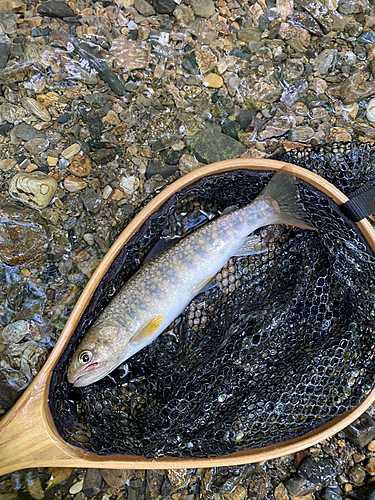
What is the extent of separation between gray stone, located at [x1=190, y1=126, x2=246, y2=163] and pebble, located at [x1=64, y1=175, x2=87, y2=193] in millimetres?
954

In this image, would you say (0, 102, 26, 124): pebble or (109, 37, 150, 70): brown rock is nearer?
(0, 102, 26, 124): pebble

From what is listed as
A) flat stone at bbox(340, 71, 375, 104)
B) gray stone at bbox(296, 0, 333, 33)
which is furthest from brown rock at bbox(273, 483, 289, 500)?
gray stone at bbox(296, 0, 333, 33)

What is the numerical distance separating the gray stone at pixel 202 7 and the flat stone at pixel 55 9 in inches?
41.1

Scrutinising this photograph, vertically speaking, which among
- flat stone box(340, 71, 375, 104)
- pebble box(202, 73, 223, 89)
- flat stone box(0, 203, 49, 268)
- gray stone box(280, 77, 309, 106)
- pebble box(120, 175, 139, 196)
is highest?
flat stone box(340, 71, 375, 104)

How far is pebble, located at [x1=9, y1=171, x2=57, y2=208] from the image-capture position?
115 inches

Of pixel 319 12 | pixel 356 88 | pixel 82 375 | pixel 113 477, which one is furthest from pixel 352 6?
pixel 113 477

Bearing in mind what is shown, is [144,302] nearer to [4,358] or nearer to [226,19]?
[4,358]

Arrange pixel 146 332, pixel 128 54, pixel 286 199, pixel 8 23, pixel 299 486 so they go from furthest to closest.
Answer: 1. pixel 128 54
2. pixel 8 23
3. pixel 299 486
4. pixel 286 199
5. pixel 146 332

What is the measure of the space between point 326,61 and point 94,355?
10.3 ft

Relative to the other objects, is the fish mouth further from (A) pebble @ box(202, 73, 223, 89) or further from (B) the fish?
(A) pebble @ box(202, 73, 223, 89)

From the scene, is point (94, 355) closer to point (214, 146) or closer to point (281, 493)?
point (281, 493)

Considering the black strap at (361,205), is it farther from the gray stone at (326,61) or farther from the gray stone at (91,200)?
the gray stone at (91,200)

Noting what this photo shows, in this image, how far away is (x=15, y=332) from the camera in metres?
2.84

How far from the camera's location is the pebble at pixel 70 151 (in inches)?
121
